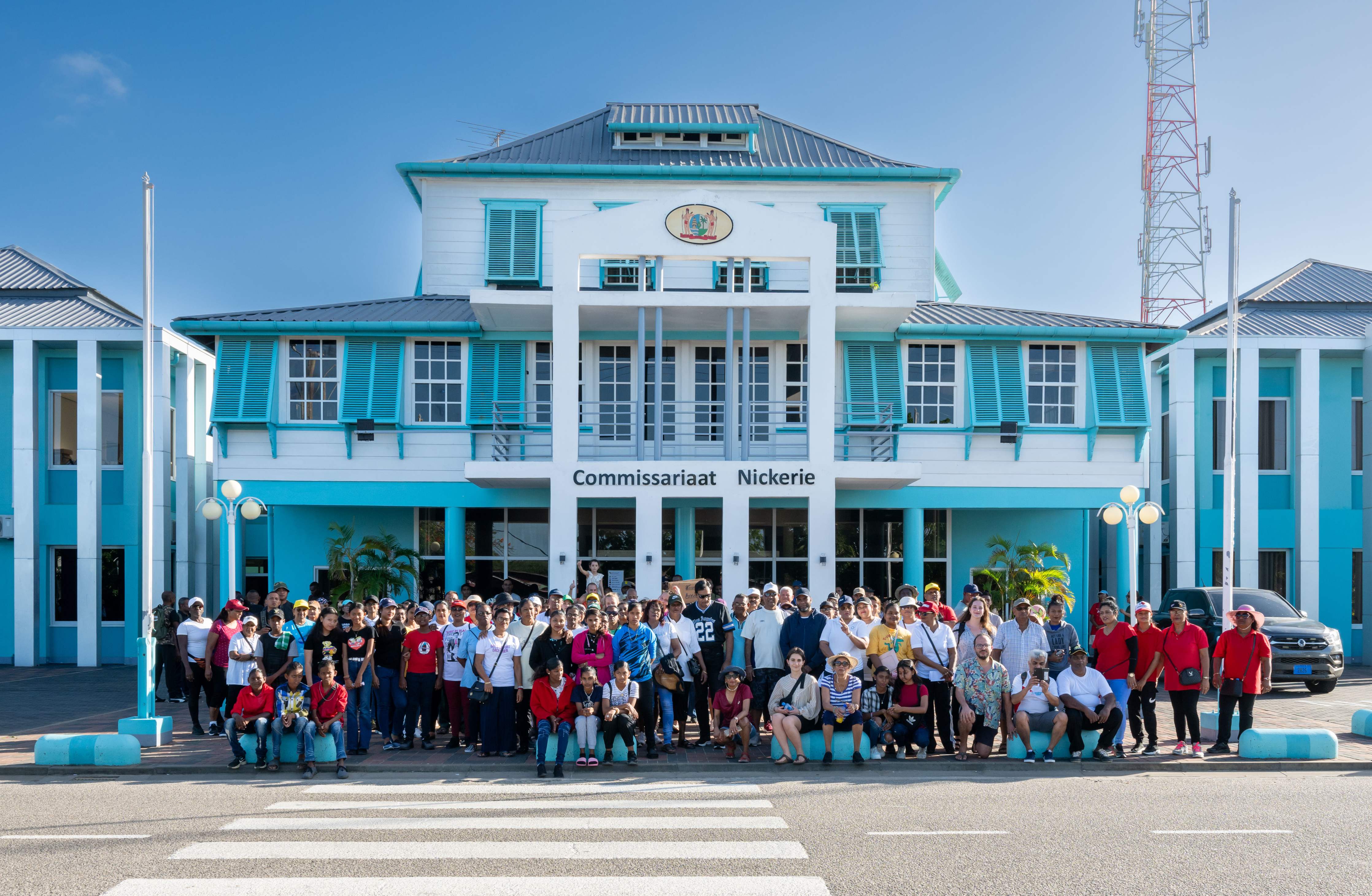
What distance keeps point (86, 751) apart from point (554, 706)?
4.90 metres

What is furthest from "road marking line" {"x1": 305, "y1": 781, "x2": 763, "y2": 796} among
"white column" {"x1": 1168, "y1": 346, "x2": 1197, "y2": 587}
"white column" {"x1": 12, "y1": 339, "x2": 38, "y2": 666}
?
"white column" {"x1": 1168, "y1": 346, "x2": 1197, "y2": 587}

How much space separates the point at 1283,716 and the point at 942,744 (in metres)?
5.77

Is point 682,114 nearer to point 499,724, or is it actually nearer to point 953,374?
point 953,374

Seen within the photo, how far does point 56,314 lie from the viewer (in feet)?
77.3

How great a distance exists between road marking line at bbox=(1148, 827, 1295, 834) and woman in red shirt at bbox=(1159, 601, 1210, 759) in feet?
12.1

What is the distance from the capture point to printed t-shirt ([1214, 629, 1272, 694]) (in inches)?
476

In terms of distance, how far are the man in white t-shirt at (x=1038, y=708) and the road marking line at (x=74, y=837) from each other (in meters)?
8.39

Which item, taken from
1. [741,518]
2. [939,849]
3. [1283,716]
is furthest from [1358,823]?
[741,518]

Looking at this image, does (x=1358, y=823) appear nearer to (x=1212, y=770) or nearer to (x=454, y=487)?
(x=1212, y=770)

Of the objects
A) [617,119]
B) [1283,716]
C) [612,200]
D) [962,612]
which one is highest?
[617,119]

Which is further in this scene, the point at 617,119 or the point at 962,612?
the point at 617,119

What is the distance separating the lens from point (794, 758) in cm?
1133

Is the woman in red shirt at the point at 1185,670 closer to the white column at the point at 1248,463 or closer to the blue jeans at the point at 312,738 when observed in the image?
the blue jeans at the point at 312,738

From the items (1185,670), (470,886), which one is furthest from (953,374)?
(470,886)
